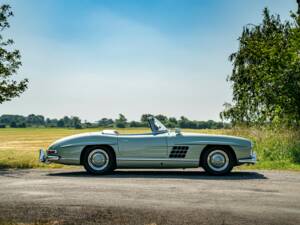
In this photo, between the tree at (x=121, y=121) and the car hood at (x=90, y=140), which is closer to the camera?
the car hood at (x=90, y=140)

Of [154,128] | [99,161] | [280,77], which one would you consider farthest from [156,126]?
[280,77]

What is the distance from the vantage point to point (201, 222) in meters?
5.62

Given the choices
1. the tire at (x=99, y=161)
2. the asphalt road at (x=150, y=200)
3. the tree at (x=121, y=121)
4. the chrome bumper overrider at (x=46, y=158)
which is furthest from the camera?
the tree at (x=121, y=121)

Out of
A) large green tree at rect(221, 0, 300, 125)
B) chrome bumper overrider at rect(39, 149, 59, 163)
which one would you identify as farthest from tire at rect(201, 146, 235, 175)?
large green tree at rect(221, 0, 300, 125)

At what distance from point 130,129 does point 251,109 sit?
1889cm

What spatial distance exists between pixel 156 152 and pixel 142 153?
1.03 feet

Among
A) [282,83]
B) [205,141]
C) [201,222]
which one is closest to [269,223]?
[201,222]

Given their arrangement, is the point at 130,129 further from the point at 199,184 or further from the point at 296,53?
the point at 296,53

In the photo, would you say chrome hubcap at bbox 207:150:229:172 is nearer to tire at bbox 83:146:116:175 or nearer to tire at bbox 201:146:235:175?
tire at bbox 201:146:235:175

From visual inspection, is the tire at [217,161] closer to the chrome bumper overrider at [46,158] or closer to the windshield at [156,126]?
the windshield at [156,126]

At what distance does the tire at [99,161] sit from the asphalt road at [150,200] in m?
0.91

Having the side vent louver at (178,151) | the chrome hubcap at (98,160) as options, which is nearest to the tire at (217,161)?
the side vent louver at (178,151)

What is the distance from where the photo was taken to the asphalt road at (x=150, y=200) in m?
5.80

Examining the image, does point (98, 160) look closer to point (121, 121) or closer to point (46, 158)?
point (46, 158)
